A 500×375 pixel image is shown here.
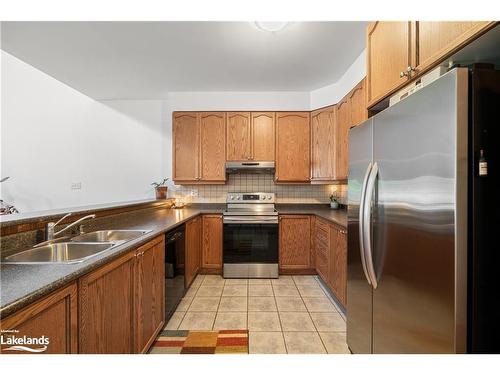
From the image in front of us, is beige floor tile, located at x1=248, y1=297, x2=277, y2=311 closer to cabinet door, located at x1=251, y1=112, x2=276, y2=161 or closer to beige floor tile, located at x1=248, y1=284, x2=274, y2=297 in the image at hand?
beige floor tile, located at x1=248, y1=284, x2=274, y2=297

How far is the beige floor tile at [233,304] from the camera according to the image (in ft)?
8.16

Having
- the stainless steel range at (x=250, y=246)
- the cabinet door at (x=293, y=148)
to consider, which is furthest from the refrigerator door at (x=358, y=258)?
the cabinet door at (x=293, y=148)

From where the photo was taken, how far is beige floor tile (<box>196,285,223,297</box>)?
2795 mm

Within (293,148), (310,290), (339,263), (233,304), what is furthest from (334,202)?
(233,304)

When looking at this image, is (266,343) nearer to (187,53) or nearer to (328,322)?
(328,322)

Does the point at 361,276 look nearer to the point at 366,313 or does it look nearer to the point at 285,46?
the point at 366,313

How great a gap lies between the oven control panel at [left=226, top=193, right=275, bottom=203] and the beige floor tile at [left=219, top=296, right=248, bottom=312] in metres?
1.49

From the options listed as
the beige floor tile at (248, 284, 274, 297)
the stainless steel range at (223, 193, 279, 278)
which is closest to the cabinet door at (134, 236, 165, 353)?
the beige floor tile at (248, 284, 274, 297)

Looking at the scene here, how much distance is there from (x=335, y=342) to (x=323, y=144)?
2362 mm

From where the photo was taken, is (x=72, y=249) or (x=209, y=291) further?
(x=209, y=291)

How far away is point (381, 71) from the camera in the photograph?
1593 millimetres

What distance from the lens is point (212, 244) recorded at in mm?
3396

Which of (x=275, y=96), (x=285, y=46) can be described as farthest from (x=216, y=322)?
(x=275, y=96)

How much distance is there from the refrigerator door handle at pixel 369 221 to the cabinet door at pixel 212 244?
2329 millimetres
